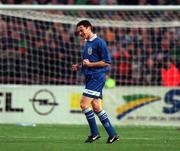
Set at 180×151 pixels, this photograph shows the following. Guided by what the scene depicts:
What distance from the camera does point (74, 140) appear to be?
11344mm

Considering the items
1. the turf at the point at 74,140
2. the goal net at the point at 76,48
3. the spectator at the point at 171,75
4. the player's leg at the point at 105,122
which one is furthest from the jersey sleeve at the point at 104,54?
the spectator at the point at 171,75

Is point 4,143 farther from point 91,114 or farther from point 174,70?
point 174,70

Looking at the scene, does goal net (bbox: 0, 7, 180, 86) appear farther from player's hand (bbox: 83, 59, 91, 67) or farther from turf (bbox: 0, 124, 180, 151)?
player's hand (bbox: 83, 59, 91, 67)

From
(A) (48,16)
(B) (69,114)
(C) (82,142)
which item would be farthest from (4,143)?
(A) (48,16)

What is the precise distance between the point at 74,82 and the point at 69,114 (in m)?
2.04

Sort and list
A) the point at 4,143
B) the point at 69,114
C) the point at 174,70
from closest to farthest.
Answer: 1. the point at 4,143
2. the point at 69,114
3. the point at 174,70

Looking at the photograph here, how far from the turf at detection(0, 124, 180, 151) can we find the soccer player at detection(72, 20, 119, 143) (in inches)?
11.5

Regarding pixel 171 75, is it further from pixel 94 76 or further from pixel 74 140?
pixel 94 76

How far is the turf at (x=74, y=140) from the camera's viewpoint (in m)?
9.81

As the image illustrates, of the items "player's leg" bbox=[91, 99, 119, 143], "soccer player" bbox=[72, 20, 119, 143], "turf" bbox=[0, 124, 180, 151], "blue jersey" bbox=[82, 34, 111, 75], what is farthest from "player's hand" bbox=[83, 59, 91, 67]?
"turf" bbox=[0, 124, 180, 151]

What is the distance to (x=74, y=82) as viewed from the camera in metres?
18.5

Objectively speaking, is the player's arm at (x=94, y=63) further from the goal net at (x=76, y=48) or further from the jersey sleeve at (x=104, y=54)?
the goal net at (x=76, y=48)

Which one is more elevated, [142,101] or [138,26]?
[138,26]

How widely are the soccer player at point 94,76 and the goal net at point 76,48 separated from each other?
691cm
